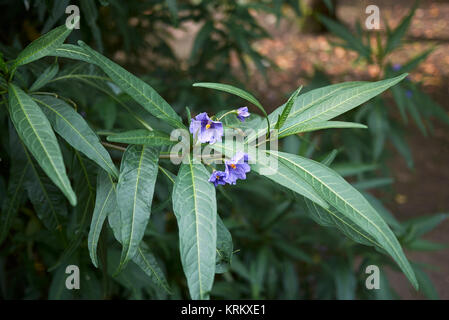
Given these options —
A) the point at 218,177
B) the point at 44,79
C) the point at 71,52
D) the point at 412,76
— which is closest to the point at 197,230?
the point at 218,177

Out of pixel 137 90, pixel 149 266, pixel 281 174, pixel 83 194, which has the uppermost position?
pixel 137 90

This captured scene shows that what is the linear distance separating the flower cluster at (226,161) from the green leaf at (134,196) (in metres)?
0.12

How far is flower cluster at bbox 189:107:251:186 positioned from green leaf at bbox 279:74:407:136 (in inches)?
5.9

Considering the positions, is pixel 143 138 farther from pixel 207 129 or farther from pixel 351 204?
pixel 351 204

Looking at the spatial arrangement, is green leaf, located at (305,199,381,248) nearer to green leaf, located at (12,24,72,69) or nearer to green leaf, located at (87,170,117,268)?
green leaf, located at (87,170,117,268)

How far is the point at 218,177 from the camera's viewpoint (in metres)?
0.91

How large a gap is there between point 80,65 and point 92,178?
0.35m

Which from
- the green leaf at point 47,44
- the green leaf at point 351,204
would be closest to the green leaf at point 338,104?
the green leaf at point 351,204

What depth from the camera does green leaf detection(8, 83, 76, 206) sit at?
2.53 ft

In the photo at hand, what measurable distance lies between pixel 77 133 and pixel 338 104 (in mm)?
577

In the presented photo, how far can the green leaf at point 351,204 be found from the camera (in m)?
0.81

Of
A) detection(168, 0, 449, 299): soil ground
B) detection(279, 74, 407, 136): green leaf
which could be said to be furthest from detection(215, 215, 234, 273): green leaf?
detection(168, 0, 449, 299): soil ground

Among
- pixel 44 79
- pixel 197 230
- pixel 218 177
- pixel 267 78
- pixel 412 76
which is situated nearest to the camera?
pixel 197 230

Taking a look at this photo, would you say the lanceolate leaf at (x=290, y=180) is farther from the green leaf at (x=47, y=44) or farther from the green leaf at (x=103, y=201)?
the green leaf at (x=47, y=44)
